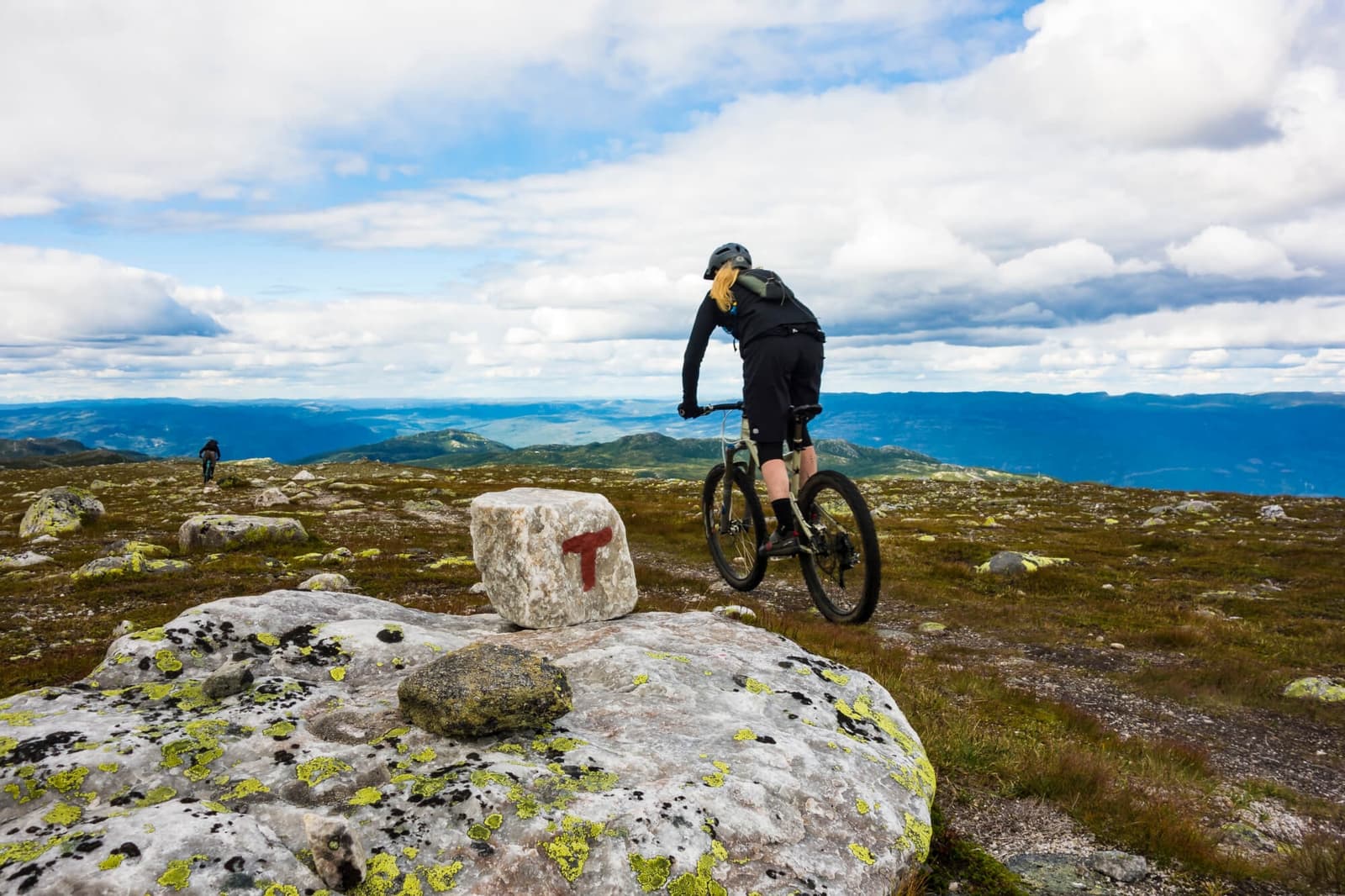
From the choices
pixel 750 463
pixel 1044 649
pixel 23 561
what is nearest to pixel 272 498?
pixel 23 561

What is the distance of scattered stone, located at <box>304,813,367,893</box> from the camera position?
3385 mm

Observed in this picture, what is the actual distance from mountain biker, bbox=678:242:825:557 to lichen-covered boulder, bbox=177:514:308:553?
19268 millimetres

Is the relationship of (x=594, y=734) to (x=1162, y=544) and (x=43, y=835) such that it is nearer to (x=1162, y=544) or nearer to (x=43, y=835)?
(x=43, y=835)

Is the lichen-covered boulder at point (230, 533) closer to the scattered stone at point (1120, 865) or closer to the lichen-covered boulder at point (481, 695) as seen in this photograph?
the lichen-covered boulder at point (481, 695)

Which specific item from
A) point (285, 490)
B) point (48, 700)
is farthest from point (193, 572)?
point (285, 490)

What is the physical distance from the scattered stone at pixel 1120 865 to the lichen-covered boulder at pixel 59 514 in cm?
3651

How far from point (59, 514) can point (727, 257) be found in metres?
34.0

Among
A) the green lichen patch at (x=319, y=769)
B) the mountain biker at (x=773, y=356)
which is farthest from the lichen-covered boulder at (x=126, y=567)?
the green lichen patch at (x=319, y=769)

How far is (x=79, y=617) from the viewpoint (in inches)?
512

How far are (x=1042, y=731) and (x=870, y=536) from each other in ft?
10.2

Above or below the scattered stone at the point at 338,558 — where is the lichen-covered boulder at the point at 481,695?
above

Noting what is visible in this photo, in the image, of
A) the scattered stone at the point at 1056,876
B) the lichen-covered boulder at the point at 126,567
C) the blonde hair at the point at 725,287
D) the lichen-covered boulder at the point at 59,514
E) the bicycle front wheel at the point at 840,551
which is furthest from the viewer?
the lichen-covered boulder at the point at 59,514

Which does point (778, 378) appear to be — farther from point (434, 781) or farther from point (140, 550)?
point (140, 550)

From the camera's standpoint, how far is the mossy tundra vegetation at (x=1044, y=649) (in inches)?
228
